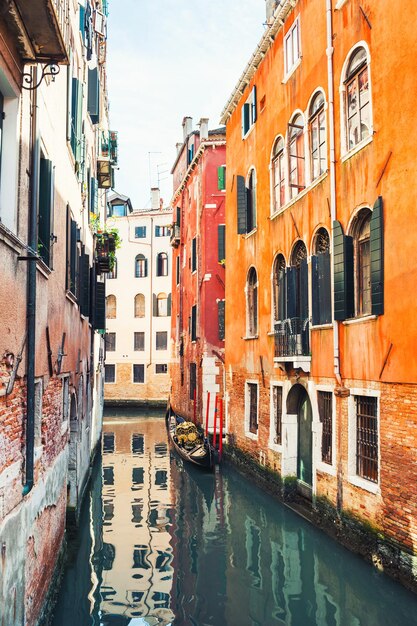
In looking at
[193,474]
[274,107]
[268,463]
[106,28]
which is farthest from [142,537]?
[106,28]

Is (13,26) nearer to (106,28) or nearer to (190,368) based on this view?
(106,28)

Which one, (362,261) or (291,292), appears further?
(291,292)

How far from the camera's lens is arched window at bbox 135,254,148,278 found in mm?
35031

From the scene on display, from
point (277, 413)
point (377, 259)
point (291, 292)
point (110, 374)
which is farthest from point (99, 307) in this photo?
point (110, 374)

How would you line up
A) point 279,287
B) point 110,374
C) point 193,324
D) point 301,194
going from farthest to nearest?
point 110,374 < point 193,324 < point 279,287 < point 301,194

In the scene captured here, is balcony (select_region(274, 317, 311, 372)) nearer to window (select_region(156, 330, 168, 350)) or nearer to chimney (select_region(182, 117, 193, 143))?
chimney (select_region(182, 117, 193, 143))

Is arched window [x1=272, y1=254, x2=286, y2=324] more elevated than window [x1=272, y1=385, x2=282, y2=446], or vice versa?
arched window [x1=272, y1=254, x2=286, y2=324]

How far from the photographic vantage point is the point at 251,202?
14945 mm

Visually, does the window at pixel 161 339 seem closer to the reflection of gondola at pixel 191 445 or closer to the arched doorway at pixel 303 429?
the reflection of gondola at pixel 191 445

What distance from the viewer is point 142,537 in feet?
32.4

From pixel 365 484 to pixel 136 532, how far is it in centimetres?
385

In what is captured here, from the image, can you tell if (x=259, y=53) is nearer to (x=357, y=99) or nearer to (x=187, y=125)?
(x=357, y=99)

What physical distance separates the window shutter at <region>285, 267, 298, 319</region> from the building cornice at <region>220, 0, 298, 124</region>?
15.6ft

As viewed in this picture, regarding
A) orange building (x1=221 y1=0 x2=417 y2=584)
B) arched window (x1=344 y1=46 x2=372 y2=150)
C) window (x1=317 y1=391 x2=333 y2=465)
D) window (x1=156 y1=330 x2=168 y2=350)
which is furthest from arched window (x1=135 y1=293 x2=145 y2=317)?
arched window (x1=344 y1=46 x2=372 y2=150)
